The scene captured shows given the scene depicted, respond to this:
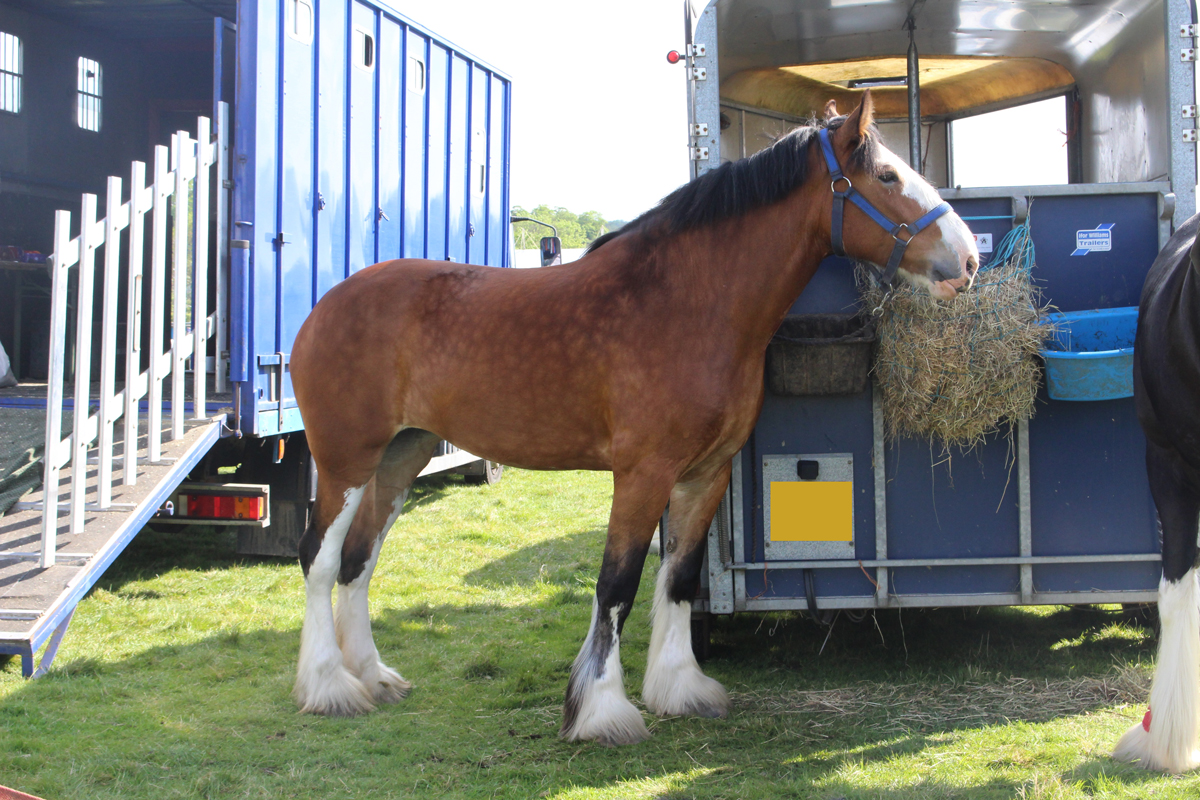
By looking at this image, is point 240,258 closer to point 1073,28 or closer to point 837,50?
point 837,50

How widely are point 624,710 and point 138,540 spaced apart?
483cm

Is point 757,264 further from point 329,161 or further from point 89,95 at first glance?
point 89,95

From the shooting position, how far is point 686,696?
126 inches

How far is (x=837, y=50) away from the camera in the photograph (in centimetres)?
483

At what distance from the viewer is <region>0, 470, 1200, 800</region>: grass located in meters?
2.61

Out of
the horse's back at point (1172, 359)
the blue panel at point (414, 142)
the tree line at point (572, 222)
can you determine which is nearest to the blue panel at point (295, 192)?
the blue panel at point (414, 142)

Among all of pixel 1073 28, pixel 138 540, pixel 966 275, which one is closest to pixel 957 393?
pixel 966 275

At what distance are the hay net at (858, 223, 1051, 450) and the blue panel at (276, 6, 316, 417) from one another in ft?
10.7

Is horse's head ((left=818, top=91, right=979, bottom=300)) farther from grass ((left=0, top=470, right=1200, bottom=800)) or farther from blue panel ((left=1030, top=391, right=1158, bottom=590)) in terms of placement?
grass ((left=0, top=470, right=1200, bottom=800))

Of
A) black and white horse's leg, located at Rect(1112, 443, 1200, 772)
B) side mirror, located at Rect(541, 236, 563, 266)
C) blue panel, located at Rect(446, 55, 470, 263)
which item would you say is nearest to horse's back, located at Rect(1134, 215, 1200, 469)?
black and white horse's leg, located at Rect(1112, 443, 1200, 772)

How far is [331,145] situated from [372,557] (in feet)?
9.79

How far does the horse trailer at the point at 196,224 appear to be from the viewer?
3.70m

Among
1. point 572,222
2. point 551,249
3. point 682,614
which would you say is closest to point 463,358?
point 682,614

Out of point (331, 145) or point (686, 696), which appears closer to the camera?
point (686, 696)
